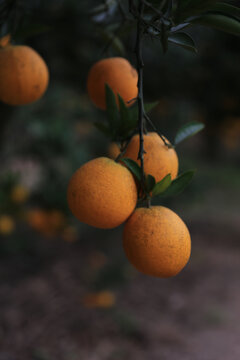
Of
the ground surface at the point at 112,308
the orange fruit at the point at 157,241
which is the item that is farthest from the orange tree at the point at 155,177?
the ground surface at the point at 112,308

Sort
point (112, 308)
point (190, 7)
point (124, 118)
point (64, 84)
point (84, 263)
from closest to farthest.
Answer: point (190, 7) < point (124, 118) < point (112, 308) < point (64, 84) < point (84, 263)

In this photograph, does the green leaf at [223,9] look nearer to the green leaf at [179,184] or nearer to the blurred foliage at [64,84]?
the green leaf at [179,184]

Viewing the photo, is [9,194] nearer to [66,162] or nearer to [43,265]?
[66,162]

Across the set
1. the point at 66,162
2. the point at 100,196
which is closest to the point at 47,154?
the point at 66,162

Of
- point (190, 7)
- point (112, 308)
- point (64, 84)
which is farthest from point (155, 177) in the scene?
point (64, 84)

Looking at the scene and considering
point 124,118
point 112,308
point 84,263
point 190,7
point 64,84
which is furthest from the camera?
point 84,263

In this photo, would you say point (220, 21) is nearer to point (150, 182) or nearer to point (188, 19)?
point (188, 19)
